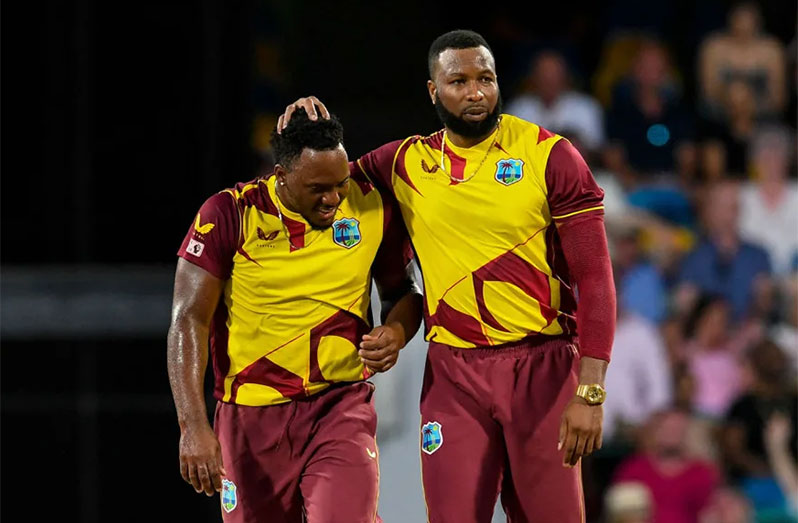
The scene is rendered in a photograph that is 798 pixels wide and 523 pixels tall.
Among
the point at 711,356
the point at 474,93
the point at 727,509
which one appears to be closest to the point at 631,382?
the point at 711,356

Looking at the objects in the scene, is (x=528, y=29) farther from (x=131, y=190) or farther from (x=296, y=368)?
(x=296, y=368)

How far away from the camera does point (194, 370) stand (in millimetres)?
4203

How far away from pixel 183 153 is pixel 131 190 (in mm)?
456

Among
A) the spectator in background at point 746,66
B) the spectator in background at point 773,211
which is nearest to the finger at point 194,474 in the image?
the spectator in background at point 773,211

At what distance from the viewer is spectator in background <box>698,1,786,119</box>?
9070 millimetres

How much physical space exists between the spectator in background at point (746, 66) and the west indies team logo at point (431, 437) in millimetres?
5276

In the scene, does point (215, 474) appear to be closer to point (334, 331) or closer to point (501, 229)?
point (334, 331)

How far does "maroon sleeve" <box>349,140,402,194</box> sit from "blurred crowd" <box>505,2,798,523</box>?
9.04 feet

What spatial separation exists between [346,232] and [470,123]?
0.51 meters

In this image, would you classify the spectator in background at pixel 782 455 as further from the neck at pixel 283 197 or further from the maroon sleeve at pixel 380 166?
the neck at pixel 283 197

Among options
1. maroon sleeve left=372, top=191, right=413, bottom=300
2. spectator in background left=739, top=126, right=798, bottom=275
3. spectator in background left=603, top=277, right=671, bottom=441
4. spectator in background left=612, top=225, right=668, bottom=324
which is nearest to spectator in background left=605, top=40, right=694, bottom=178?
spectator in background left=739, top=126, right=798, bottom=275

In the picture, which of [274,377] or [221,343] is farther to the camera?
[221,343]

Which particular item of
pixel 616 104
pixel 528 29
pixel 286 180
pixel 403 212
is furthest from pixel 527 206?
pixel 528 29

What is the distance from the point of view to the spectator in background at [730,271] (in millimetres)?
8227
